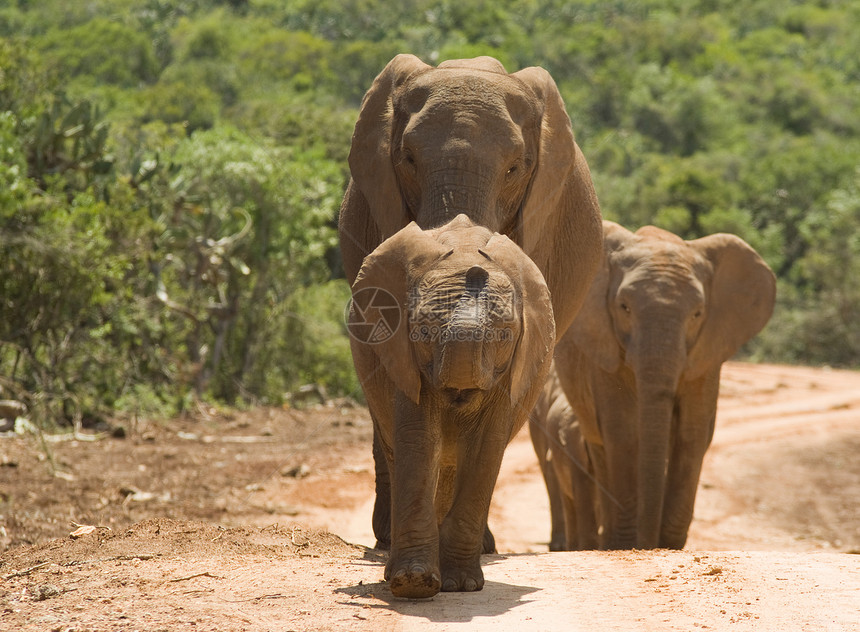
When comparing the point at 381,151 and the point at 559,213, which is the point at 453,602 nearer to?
the point at 381,151

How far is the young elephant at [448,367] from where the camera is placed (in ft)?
16.4

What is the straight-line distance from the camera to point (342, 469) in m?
13.5

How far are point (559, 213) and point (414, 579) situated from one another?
320 centimetres

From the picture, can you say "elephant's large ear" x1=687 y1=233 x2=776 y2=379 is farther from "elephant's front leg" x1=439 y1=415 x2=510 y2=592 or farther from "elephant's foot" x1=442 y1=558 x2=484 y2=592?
"elephant's foot" x1=442 y1=558 x2=484 y2=592

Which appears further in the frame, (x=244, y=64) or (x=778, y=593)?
(x=244, y=64)

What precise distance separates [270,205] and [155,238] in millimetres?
3623

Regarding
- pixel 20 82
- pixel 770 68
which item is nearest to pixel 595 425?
pixel 20 82

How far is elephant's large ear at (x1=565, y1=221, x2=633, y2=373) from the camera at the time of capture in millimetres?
9539

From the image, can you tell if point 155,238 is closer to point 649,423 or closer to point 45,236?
point 45,236

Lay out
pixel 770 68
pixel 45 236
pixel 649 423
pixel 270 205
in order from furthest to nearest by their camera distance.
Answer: pixel 770 68
pixel 270 205
pixel 45 236
pixel 649 423

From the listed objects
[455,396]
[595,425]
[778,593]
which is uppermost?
[455,396]

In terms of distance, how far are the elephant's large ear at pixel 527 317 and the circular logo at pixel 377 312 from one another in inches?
19.3

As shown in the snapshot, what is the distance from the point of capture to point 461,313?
493cm

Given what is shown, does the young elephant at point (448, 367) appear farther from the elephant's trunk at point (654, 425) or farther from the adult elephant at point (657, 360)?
the adult elephant at point (657, 360)
